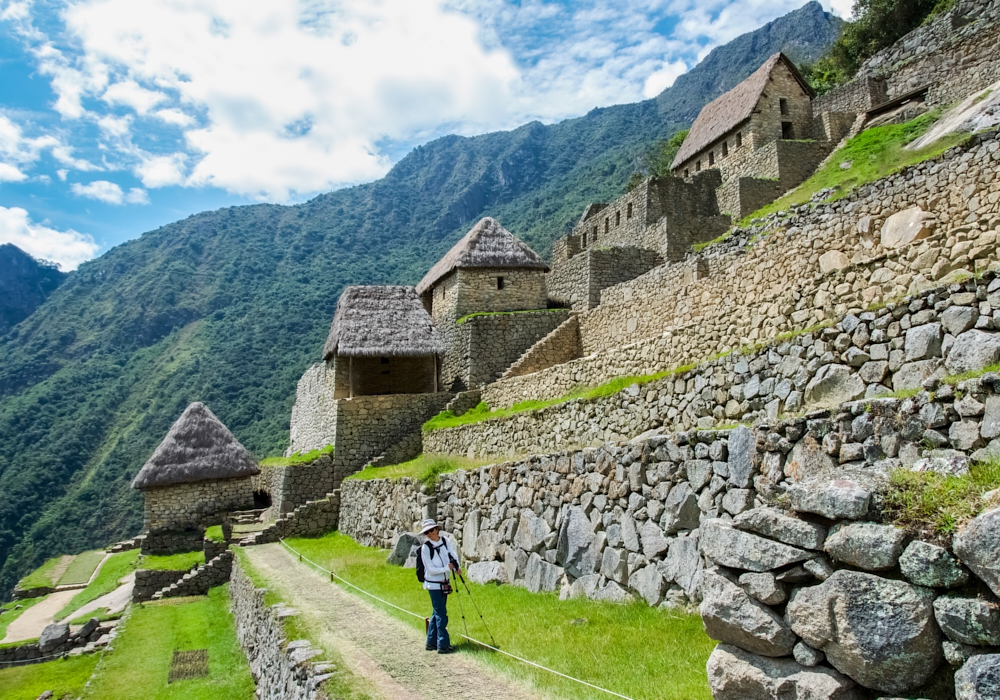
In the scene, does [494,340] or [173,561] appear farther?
[494,340]

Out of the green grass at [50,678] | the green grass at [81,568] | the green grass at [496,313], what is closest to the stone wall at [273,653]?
the green grass at [50,678]

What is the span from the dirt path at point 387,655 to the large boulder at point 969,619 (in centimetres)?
293

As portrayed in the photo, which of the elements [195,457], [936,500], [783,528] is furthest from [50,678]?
[936,500]

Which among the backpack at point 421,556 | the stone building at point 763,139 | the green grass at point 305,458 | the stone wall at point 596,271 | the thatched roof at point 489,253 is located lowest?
the backpack at point 421,556

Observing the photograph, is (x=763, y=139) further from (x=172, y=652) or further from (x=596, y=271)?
(x=172, y=652)

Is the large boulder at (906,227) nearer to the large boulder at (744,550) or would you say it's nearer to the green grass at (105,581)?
the large boulder at (744,550)

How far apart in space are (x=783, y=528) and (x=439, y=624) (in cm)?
383

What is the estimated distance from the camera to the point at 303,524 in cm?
1670

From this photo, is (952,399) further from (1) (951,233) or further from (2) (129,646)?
(2) (129,646)

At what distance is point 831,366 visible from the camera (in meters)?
6.43

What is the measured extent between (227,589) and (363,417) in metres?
5.59

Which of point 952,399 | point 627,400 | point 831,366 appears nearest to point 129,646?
point 627,400

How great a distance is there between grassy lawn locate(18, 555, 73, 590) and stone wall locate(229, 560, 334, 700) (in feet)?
42.9

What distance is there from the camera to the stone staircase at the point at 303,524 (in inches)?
654
